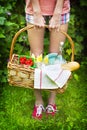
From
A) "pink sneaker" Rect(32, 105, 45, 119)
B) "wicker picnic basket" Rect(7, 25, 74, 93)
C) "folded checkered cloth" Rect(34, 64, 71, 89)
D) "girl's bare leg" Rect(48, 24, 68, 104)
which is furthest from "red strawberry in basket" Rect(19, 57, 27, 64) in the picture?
"pink sneaker" Rect(32, 105, 45, 119)

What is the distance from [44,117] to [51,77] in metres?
0.77

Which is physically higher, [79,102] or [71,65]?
[71,65]

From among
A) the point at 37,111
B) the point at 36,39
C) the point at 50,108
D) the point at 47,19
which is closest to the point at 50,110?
the point at 50,108

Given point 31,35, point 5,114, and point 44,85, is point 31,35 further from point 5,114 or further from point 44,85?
point 5,114

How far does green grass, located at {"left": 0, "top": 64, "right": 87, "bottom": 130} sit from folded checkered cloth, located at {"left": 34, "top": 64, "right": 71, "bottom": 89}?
0.60m

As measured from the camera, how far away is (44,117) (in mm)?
4320

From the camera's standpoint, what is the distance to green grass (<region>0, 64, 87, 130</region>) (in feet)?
13.8

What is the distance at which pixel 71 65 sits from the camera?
12.3 feet

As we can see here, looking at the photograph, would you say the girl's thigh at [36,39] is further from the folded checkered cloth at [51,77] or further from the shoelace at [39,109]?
the shoelace at [39,109]

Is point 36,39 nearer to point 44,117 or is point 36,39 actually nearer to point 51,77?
point 51,77

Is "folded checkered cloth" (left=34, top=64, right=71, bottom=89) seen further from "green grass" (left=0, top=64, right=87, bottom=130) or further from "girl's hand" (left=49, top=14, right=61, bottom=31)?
"green grass" (left=0, top=64, right=87, bottom=130)

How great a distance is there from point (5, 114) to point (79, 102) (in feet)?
2.86

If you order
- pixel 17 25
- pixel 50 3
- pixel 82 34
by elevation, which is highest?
pixel 50 3

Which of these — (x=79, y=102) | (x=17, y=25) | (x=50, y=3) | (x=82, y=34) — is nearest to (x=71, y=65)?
(x=50, y=3)
